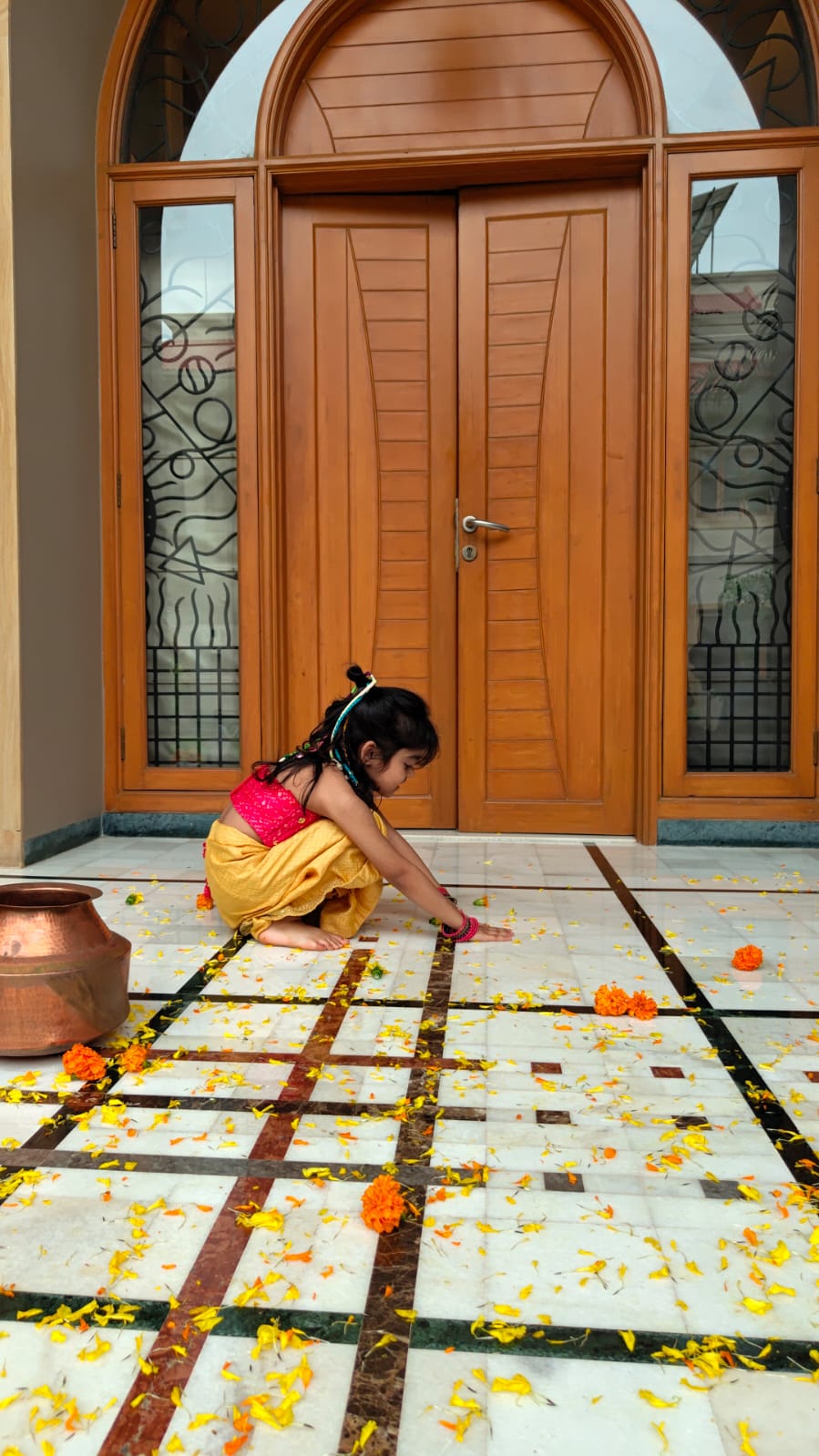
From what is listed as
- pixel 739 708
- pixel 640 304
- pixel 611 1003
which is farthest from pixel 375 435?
pixel 611 1003

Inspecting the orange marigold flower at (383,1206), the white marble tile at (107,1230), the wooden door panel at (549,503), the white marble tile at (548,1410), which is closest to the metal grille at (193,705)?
the wooden door panel at (549,503)

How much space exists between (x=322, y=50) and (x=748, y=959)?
133 inches

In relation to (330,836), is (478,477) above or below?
above

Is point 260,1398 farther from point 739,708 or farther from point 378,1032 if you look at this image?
point 739,708

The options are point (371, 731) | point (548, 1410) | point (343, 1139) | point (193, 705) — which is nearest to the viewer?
point (548, 1410)

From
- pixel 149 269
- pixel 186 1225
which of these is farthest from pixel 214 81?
pixel 186 1225

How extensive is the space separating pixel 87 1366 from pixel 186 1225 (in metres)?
0.26

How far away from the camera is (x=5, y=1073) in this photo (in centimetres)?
178

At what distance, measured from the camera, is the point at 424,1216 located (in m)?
1.33

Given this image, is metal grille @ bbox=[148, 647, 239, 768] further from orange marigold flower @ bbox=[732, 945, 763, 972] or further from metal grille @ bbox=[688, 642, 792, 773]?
orange marigold flower @ bbox=[732, 945, 763, 972]

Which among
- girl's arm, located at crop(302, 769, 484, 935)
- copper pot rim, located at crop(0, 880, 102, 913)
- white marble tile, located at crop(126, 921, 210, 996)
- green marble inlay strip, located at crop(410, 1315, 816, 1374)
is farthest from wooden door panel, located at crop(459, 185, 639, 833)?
green marble inlay strip, located at crop(410, 1315, 816, 1374)

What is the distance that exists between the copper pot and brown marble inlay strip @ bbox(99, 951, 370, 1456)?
0.34 meters

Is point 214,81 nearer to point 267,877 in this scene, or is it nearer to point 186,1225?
point 267,877

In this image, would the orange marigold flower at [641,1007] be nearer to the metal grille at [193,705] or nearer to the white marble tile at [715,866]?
the white marble tile at [715,866]
